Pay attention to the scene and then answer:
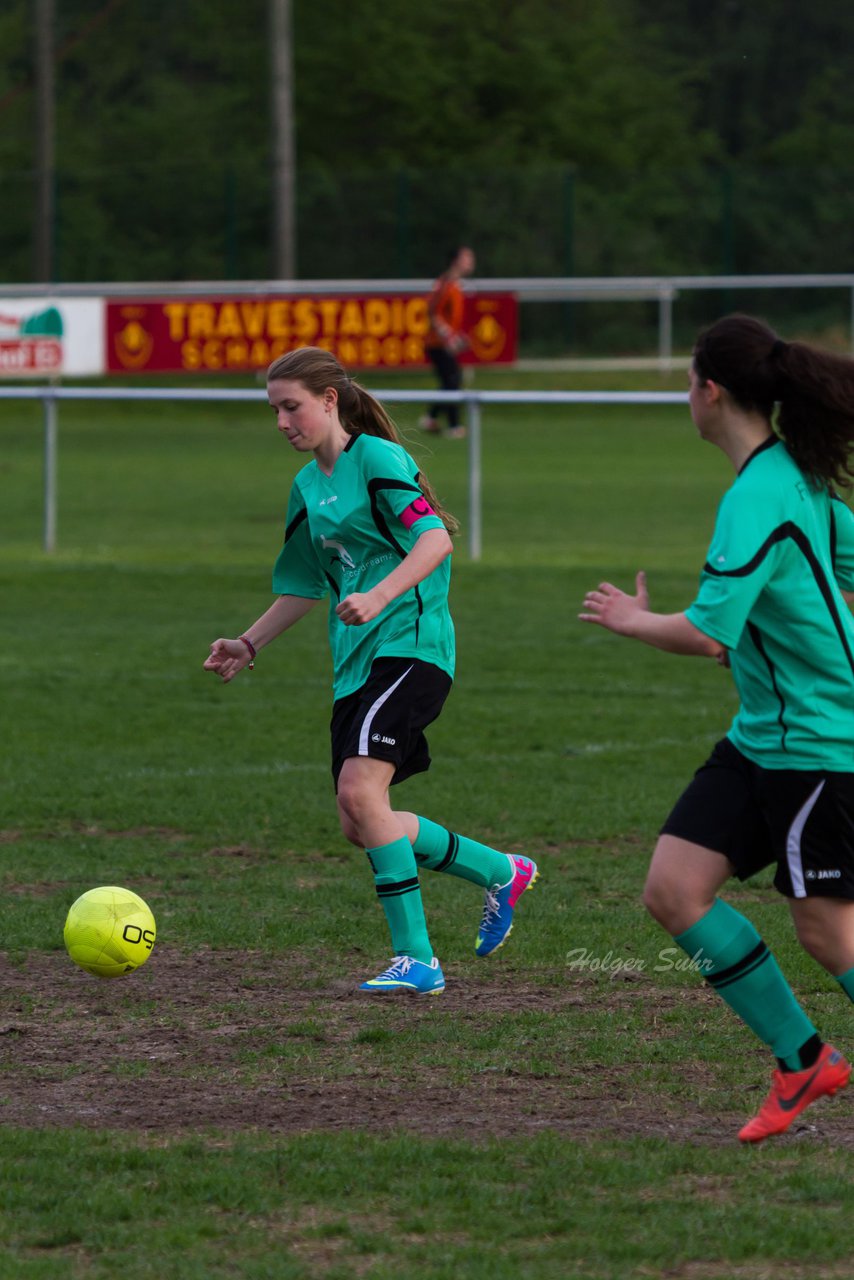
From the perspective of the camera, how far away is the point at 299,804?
8148 mm

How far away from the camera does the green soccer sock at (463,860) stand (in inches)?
237

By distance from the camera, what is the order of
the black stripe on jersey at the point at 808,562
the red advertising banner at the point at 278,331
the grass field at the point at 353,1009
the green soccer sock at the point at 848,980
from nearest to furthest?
the grass field at the point at 353,1009 < the black stripe on jersey at the point at 808,562 < the green soccer sock at the point at 848,980 < the red advertising banner at the point at 278,331

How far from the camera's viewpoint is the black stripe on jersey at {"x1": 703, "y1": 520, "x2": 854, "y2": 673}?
4.08 m

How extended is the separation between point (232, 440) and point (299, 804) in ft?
63.3

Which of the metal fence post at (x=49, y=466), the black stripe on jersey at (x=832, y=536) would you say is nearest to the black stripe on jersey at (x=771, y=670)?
the black stripe on jersey at (x=832, y=536)

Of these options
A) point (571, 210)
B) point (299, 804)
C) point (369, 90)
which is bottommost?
point (299, 804)

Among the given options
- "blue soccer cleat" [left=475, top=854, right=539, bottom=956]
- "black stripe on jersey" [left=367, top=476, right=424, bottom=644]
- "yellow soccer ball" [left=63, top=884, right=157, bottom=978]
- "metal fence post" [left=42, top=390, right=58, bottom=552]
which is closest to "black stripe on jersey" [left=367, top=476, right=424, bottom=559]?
"black stripe on jersey" [left=367, top=476, right=424, bottom=644]

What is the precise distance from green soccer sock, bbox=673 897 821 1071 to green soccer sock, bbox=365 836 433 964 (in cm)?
141

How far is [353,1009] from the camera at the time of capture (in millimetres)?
5496

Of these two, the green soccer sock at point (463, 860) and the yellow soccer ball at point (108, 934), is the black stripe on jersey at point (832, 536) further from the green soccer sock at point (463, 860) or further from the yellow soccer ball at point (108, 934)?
the yellow soccer ball at point (108, 934)

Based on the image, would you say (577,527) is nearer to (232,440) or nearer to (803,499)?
(232,440)

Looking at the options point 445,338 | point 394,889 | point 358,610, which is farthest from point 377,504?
point 445,338

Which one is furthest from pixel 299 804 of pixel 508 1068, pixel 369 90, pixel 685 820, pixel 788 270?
pixel 369 90
